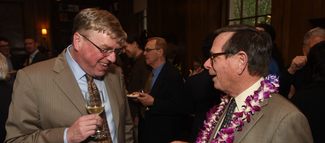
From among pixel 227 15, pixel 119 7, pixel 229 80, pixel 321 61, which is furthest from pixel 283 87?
pixel 119 7

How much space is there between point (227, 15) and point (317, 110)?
403 centimetres

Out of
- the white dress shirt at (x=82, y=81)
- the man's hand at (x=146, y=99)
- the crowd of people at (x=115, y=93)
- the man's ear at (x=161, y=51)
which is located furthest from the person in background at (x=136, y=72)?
the white dress shirt at (x=82, y=81)

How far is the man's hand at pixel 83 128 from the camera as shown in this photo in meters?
1.08

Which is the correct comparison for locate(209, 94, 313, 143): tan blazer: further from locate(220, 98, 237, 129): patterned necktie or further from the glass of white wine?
the glass of white wine

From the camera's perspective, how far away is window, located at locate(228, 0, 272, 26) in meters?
3.99

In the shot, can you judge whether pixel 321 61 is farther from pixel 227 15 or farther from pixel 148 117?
pixel 227 15

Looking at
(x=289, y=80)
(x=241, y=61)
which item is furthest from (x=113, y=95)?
(x=289, y=80)

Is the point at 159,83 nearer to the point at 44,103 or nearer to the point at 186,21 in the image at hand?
the point at 44,103

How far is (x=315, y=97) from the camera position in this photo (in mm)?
1408

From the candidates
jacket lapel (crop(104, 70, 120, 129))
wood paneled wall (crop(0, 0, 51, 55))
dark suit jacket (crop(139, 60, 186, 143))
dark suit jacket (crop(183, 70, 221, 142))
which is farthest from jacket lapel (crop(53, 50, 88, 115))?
wood paneled wall (crop(0, 0, 51, 55))

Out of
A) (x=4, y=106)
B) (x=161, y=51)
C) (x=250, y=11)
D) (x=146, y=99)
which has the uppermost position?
(x=250, y=11)

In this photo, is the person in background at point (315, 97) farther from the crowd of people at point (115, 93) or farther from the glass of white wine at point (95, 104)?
the glass of white wine at point (95, 104)

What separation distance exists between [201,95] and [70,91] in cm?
125

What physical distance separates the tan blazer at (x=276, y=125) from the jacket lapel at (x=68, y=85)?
0.98 m
